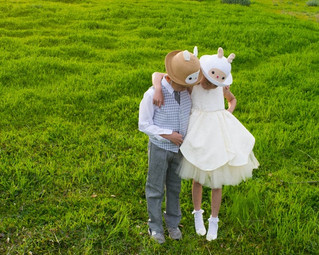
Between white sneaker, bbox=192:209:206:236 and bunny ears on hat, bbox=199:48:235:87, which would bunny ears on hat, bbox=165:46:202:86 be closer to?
bunny ears on hat, bbox=199:48:235:87

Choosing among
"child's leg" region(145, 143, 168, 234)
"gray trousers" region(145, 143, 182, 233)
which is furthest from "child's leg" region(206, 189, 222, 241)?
"child's leg" region(145, 143, 168, 234)

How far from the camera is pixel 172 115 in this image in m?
3.16

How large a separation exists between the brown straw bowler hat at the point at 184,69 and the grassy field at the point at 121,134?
1730mm

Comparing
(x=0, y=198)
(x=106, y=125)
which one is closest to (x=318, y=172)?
(x=106, y=125)

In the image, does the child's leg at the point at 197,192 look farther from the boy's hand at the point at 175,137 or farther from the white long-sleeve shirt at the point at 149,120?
the white long-sleeve shirt at the point at 149,120

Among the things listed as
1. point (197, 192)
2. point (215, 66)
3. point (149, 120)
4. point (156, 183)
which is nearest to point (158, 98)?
point (149, 120)

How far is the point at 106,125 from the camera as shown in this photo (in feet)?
18.8

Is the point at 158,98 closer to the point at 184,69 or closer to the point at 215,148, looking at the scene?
the point at 184,69

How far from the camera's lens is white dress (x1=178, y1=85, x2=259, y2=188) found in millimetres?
3123

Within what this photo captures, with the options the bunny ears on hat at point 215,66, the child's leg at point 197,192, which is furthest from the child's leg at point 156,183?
the bunny ears on hat at point 215,66

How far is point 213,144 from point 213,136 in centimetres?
7

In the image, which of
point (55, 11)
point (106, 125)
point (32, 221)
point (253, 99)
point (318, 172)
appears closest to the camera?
point (32, 221)

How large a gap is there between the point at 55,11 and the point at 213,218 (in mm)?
10462

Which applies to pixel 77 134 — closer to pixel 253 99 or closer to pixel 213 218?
pixel 213 218
